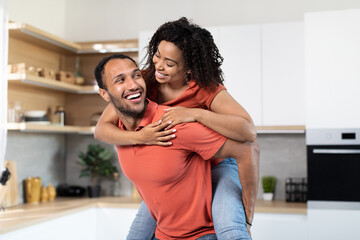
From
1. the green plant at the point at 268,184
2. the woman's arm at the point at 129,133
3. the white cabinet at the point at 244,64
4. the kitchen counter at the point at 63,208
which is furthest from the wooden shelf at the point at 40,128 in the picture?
the woman's arm at the point at 129,133

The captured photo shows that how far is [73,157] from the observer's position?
4.70 m

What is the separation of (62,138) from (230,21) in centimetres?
198

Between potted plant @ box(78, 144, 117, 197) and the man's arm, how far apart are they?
279 cm

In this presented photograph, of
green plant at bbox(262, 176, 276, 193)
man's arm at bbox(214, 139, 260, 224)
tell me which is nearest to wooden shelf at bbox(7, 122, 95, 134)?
green plant at bbox(262, 176, 276, 193)

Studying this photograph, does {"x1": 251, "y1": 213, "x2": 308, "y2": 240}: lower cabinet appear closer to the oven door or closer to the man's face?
the oven door

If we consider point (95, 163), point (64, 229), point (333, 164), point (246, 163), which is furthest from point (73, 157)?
point (246, 163)

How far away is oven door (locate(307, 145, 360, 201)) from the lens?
351cm

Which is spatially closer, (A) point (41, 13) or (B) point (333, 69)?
(B) point (333, 69)

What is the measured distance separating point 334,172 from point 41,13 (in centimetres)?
285

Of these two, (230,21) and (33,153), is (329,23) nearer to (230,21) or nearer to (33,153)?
(230,21)

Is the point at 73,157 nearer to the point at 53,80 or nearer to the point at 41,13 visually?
the point at 53,80

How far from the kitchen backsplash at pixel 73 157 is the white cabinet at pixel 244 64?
55 cm

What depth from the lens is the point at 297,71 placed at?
3777 mm

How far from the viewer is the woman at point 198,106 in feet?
5.08
